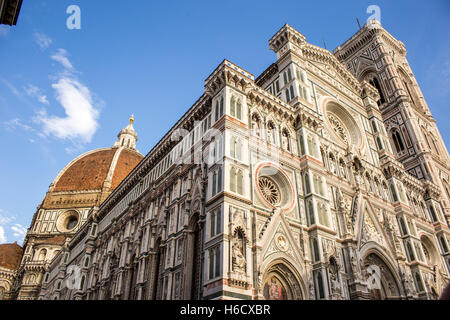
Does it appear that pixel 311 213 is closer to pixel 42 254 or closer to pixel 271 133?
pixel 271 133

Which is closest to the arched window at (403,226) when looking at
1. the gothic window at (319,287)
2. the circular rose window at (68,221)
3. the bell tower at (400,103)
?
the bell tower at (400,103)

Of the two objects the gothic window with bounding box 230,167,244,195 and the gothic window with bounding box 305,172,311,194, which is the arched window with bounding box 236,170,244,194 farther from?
the gothic window with bounding box 305,172,311,194

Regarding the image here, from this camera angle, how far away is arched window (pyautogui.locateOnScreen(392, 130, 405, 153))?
44084mm

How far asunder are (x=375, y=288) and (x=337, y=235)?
4.39 metres

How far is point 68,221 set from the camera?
218 ft

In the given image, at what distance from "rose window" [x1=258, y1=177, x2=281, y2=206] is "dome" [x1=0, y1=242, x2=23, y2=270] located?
6500 cm

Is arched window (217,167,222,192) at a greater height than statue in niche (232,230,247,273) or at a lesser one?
greater

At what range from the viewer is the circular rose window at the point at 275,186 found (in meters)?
20.1

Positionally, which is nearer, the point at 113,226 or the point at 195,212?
the point at 195,212

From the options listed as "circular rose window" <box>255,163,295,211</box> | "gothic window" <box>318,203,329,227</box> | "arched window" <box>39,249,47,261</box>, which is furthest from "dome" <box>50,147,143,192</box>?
"gothic window" <box>318,203,329,227</box>

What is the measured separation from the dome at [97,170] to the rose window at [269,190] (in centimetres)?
5584
